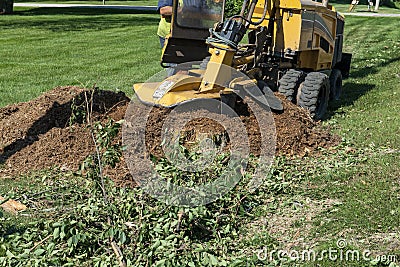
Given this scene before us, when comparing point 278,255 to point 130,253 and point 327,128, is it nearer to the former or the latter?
point 130,253

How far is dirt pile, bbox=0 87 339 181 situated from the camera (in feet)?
22.2

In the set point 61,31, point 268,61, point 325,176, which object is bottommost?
point 61,31

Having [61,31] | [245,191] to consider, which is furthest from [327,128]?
[61,31]

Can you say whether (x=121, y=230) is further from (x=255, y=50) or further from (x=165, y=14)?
(x=165, y=14)

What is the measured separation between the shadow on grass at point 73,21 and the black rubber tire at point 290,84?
14483 mm

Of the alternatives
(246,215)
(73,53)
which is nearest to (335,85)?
(246,215)

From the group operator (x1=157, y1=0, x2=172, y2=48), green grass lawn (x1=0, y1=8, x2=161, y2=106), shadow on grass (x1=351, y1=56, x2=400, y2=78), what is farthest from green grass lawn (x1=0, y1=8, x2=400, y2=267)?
shadow on grass (x1=351, y1=56, x2=400, y2=78)

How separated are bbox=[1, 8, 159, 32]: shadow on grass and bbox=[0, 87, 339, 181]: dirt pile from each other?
47.3 ft

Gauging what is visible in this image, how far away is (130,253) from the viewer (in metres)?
4.53

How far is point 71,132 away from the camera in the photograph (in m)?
7.11

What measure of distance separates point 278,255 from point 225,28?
3.21 m

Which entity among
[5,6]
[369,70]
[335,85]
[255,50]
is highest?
[255,50]

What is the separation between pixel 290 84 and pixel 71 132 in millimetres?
3049

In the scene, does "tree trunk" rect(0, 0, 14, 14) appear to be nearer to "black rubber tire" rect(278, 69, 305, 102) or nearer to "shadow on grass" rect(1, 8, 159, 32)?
"shadow on grass" rect(1, 8, 159, 32)
